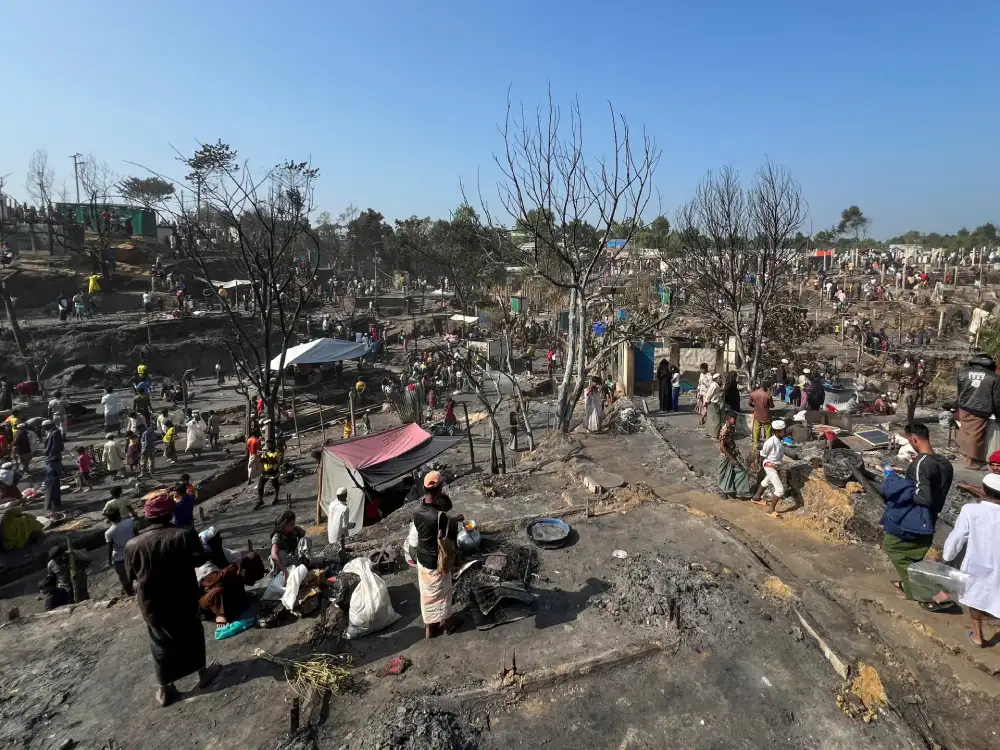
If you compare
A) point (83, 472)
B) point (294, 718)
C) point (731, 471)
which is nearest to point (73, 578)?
point (294, 718)

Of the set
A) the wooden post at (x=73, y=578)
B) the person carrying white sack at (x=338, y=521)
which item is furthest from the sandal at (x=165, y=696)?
the wooden post at (x=73, y=578)

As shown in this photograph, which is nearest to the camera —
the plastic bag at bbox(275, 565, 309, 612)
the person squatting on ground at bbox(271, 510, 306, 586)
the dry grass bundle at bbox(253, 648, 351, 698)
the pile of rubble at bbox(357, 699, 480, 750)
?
the pile of rubble at bbox(357, 699, 480, 750)

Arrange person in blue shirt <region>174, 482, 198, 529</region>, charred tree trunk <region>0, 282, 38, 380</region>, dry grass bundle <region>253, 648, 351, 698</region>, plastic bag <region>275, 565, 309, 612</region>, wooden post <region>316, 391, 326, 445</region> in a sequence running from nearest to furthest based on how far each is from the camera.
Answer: dry grass bundle <region>253, 648, 351, 698</region>, plastic bag <region>275, 565, 309, 612</region>, person in blue shirt <region>174, 482, 198, 529</region>, wooden post <region>316, 391, 326, 445</region>, charred tree trunk <region>0, 282, 38, 380</region>

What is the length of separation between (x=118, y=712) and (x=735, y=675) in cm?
455

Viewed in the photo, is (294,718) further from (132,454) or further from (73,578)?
(132,454)

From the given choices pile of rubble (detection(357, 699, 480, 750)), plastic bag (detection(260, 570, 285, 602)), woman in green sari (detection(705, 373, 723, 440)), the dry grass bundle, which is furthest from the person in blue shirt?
woman in green sari (detection(705, 373, 723, 440))

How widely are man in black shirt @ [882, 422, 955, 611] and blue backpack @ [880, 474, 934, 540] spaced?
30 millimetres

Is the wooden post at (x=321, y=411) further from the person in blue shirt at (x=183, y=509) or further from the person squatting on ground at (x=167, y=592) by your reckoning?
the person squatting on ground at (x=167, y=592)

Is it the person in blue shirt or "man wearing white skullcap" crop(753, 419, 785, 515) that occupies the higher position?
"man wearing white skullcap" crop(753, 419, 785, 515)

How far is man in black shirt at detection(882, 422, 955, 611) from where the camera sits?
487 cm

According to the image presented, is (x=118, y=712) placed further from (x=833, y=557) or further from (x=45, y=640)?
(x=833, y=557)

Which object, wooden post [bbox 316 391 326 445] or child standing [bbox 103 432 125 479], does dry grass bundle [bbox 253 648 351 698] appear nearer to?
child standing [bbox 103 432 125 479]

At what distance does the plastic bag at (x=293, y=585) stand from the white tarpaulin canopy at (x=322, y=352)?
1248 centimetres

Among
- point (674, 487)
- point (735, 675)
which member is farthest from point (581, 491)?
point (735, 675)
